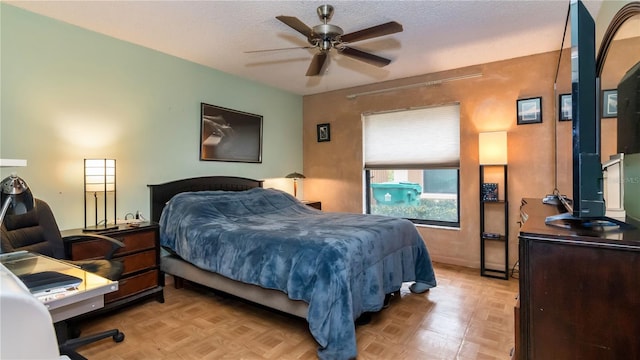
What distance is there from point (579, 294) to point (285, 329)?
6.31 feet

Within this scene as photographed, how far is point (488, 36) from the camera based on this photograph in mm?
3088

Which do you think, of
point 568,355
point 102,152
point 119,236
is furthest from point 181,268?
point 568,355

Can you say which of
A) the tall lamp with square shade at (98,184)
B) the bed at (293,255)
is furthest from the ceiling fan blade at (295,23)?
the tall lamp with square shade at (98,184)

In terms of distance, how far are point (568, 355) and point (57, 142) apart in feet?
11.8

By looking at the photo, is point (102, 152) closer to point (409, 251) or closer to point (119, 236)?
point (119, 236)

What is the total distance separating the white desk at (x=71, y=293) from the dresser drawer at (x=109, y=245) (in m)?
1.09

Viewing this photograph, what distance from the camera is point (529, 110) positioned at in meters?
3.58

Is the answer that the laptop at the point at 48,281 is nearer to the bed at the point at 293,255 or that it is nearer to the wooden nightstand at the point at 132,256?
the bed at the point at 293,255

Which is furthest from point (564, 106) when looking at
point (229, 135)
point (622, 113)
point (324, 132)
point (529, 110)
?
point (229, 135)

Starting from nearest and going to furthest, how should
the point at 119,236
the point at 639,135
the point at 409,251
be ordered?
the point at 639,135
the point at 119,236
the point at 409,251

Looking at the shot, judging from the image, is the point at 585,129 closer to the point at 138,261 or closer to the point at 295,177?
the point at 138,261

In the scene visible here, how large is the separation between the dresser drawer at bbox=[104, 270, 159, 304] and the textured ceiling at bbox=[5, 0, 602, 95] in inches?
86.0

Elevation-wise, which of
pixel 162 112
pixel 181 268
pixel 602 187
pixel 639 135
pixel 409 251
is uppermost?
pixel 162 112

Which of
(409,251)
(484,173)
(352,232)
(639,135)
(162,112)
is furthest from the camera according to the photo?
(484,173)
